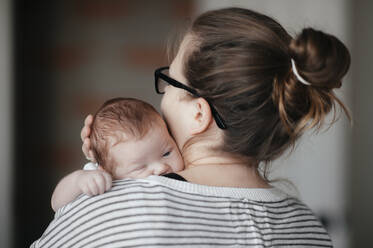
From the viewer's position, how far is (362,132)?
2662mm

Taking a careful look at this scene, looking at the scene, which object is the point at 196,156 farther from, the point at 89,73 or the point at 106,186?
the point at 89,73

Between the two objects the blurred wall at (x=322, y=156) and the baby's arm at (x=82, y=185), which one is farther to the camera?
the blurred wall at (x=322, y=156)

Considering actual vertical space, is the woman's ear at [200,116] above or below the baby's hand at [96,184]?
above

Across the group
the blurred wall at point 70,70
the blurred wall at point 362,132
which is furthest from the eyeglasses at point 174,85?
the blurred wall at point 362,132

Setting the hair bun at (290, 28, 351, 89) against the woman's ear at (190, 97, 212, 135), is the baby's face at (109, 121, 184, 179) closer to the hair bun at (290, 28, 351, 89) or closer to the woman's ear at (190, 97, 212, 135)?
the woman's ear at (190, 97, 212, 135)

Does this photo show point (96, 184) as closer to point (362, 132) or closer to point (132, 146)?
point (132, 146)

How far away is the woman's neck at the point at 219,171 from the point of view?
108 centimetres

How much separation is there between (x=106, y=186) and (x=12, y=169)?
1434mm

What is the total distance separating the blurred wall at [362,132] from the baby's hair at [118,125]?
1782 millimetres

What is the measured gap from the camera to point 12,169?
2221 millimetres

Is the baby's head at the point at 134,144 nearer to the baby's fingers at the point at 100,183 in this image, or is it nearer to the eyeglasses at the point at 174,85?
the eyeglasses at the point at 174,85

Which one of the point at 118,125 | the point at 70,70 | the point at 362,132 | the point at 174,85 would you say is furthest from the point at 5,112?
the point at 362,132

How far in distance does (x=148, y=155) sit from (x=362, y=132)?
6.22 feet

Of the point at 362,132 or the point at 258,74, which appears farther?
the point at 362,132
